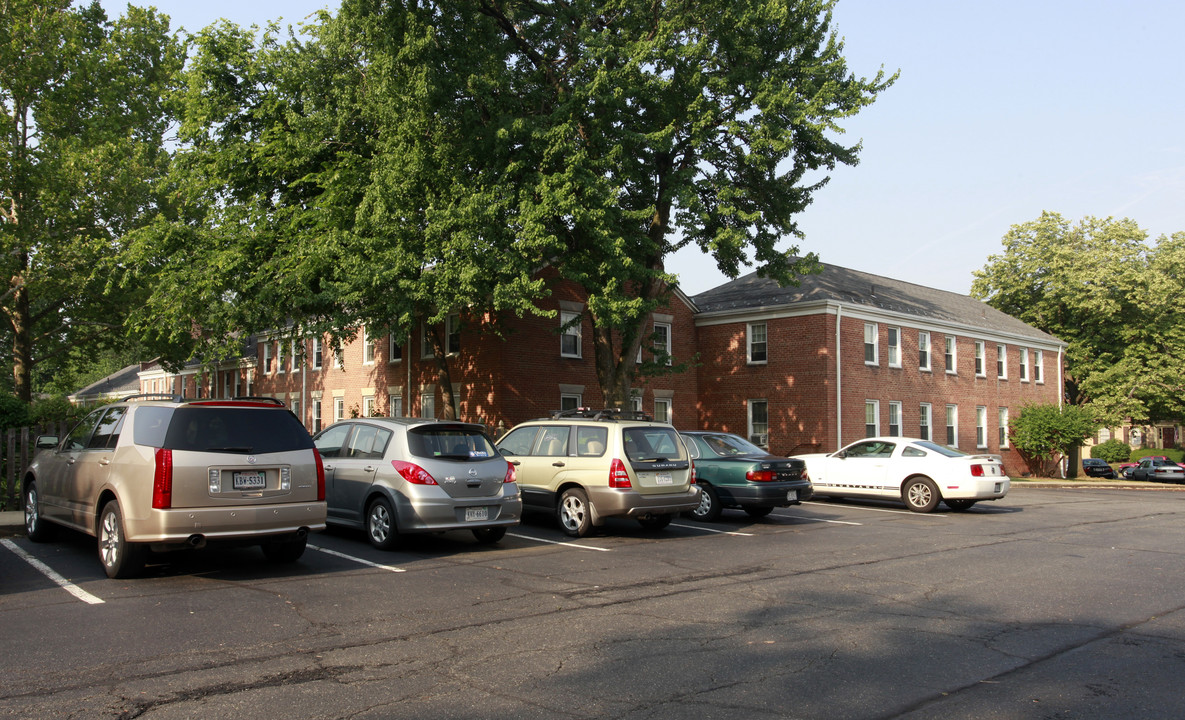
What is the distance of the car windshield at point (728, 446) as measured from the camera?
15.7 m

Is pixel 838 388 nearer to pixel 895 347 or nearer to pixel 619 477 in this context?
pixel 895 347

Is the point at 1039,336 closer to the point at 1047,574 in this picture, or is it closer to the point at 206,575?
the point at 1047,574

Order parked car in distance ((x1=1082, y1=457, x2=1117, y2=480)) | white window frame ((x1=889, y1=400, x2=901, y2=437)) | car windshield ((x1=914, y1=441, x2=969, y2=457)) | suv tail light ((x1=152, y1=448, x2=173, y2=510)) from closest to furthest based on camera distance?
suv tail light ((x1=152, y1=448, x2=173, y2=510)) → car windshield ((x1=914, y1=441, x2=969, y2=457)) → white window frame ((x1=889, y1=400, x2=901, y2=437)) → parked car in distance ((x1=1082, y1=457, x2=1117, y2=480))

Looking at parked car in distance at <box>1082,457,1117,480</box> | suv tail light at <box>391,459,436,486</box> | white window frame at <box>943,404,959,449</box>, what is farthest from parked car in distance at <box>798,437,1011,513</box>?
parked car in distance at <box>1082,457,1117,480</box>

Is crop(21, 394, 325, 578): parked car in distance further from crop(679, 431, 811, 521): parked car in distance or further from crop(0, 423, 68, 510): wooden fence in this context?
crop(679, 431, 811, 521): parked car in distance

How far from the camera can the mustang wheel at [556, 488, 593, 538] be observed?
12.7 m

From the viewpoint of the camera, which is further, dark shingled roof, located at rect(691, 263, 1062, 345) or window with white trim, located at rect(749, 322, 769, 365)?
window with white trim, located at rect(749, 322, 769, 365)

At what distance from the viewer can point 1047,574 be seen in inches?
397

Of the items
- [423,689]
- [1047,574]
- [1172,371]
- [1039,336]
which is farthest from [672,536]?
[1172,371]

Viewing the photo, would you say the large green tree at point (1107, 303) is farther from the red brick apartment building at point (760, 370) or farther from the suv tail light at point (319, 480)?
the suv tail light at point (319, 480)

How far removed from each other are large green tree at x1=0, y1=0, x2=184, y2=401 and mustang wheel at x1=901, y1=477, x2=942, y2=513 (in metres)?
25.2

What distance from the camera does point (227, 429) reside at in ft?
28.9

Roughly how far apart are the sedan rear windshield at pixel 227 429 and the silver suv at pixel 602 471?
179 inches

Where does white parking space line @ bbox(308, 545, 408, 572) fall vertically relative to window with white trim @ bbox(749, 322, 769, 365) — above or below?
below
